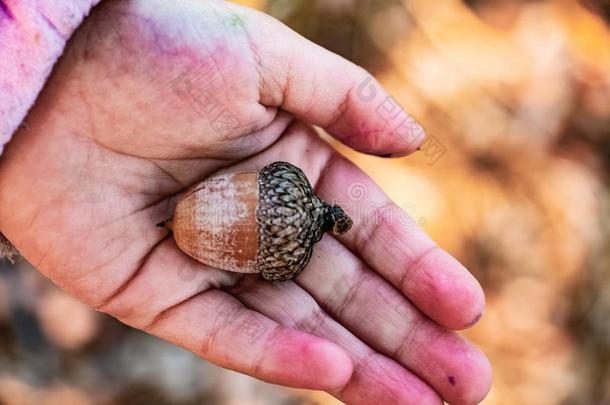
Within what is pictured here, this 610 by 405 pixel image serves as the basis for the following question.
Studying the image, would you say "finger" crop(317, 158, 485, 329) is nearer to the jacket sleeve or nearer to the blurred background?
the blurred background

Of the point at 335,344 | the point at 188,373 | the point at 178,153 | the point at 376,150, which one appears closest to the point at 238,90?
the point at 178,153

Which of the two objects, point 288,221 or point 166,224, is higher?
point 288,221

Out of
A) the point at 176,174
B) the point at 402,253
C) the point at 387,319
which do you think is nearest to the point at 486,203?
the point at 402,253

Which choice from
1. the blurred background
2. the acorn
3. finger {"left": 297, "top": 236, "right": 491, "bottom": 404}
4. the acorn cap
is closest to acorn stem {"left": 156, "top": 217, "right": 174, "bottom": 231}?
the acorn

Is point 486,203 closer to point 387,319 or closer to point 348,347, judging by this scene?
point 387,319

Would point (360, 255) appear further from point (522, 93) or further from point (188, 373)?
point (522, 93)
